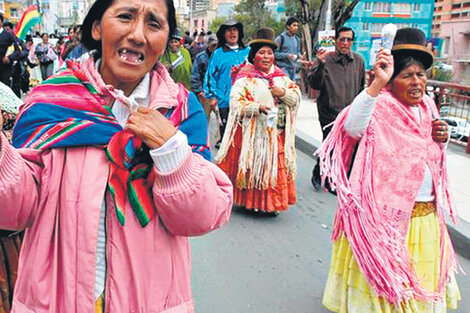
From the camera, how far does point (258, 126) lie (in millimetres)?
5215

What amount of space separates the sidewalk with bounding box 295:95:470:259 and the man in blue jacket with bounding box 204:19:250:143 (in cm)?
180

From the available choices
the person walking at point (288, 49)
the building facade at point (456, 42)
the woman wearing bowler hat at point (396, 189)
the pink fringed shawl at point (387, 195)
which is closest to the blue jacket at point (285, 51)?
the person walking at point (288, 49)

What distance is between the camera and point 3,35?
945 centimetres

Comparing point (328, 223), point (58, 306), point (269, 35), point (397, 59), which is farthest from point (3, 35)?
point (58, 306)

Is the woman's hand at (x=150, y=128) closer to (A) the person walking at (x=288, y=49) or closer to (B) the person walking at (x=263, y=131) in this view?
(B) the person walking at (x=263, y=131)

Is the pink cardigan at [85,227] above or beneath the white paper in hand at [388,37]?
beneath

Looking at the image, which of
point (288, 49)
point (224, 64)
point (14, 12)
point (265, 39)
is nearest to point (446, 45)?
point (288, 49)

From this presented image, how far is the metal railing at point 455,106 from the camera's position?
27.7 ft

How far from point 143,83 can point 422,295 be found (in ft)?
6.48

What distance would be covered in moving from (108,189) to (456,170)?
6.65 m

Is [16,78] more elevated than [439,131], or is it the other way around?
[439,131]

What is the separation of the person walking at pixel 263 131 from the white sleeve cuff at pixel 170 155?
11.9 feet

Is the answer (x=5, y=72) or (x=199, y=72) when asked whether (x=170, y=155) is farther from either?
(x=5, y=72)

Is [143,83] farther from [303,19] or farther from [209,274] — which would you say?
[303,19]
